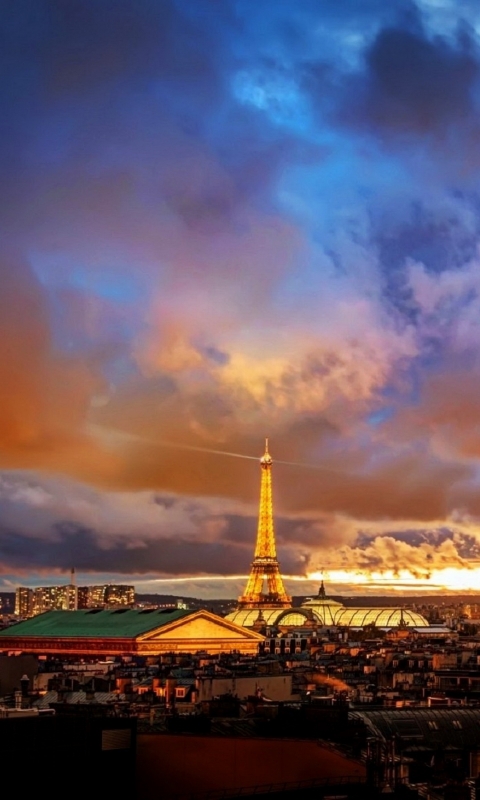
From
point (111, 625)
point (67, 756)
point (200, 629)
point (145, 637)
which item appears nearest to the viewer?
point (67, 756)

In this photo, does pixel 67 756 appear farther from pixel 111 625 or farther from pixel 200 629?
pixel 111 625

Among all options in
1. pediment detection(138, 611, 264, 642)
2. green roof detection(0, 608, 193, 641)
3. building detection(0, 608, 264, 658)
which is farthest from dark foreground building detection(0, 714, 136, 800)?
green roof detection(0, 608, 193, 641)

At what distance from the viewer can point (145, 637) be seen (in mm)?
174250

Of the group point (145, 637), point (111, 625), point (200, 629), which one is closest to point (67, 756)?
point (145, 637)

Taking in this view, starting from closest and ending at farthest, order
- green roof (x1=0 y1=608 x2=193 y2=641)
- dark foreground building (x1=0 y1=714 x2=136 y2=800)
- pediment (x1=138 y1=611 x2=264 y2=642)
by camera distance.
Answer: dark foreground building (x1=0 y1=714 x2=136 y2=800) → pediment (x1=138 y1=611 x2=264 y2=642) → green roof (x1=0 y1=608 x2=193 y2=641)

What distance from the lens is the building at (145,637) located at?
573 ft

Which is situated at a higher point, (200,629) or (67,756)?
(200,629)

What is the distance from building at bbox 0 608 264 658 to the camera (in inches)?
6870

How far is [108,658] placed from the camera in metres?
167

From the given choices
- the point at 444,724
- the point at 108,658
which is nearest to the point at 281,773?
the point at 444,724

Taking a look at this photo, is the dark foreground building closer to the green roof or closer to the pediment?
the pediment

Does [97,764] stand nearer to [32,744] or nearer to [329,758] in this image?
[32,744]

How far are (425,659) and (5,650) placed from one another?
67.7m

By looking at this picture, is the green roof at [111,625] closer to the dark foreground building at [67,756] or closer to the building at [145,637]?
the building at [145,637]
